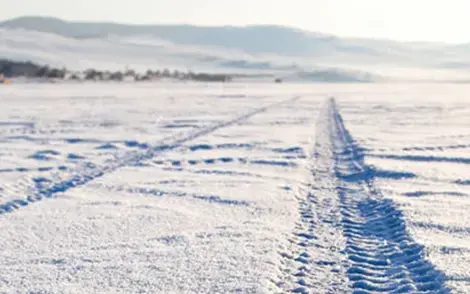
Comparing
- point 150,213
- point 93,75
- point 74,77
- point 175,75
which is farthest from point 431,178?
point 175,75

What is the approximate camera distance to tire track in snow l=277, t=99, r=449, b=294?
142 inches

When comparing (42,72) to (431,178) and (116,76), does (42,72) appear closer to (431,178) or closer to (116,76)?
(116,76)

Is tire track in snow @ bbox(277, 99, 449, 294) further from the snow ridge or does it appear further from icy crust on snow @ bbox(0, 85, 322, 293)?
icy crust on snow @ bbox(0, 85, 322, 293)

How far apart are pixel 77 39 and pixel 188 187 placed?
96883 mm

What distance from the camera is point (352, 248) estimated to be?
434 cm

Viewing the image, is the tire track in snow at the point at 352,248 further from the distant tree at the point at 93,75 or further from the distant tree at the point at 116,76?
the distant tree at the point at 116,76

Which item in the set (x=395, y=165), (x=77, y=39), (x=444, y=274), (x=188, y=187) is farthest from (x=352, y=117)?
(x=77, y=39)

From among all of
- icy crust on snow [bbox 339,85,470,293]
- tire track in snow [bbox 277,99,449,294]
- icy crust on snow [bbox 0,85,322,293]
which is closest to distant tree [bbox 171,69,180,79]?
icy crust on snow [bbox 339,85,470,293]

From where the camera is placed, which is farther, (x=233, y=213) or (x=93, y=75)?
(x=93, y=75)

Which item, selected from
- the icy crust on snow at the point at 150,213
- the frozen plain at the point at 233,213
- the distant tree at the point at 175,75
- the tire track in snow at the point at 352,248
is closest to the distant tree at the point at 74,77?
the distant tree at the point at 175,75

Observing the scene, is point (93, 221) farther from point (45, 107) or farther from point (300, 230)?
point (45, 107)

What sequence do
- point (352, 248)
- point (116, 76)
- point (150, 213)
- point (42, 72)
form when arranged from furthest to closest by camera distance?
point (116, 76) → point (42, 72) → point (150, 213) → point (352, 248)

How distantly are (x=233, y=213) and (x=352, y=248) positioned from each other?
131 cm

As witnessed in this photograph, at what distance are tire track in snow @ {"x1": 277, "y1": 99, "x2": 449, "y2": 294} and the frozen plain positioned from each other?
0.01 m
